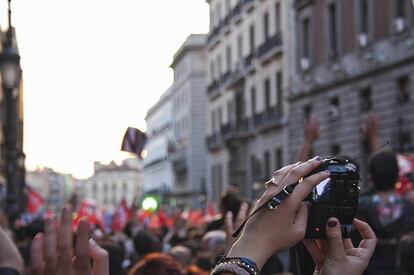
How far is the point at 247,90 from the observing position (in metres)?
49.6

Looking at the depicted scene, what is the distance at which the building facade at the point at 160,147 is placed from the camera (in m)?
92.2

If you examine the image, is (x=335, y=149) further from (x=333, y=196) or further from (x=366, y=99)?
(x=333, y=196)

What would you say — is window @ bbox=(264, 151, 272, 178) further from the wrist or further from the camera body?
the wrist

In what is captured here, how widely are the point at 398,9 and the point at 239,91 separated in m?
23.3

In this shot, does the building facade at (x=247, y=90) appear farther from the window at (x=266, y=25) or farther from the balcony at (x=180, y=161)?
the balcony at (x=180, y=161)

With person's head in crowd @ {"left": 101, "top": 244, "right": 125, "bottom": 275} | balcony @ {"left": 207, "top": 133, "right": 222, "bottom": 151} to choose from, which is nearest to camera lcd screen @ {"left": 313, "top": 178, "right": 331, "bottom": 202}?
person's head in crowd @ {"left": 101, "top": 244, "right": 125, "bottom": 275}

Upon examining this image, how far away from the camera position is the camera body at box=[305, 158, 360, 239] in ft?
9.11

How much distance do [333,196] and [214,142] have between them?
186 ft

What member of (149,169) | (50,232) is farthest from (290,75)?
(149,169)

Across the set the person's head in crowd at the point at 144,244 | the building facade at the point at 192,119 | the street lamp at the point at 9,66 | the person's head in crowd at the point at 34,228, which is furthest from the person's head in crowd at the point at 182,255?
the building facade at the point at 192,119

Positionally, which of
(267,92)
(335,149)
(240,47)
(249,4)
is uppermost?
(249,4)

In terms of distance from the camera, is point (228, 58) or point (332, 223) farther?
point (228, 58)

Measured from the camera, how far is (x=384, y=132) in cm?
2922

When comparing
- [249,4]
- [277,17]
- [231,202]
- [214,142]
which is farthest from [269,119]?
[231,202]
